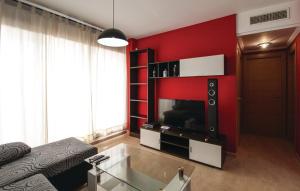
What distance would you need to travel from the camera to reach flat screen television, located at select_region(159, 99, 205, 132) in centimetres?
282

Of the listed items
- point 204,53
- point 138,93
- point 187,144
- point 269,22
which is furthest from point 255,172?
point 138,93

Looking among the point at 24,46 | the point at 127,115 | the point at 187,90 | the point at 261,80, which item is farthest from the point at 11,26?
the point at 261,80

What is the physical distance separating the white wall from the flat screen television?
1.50m

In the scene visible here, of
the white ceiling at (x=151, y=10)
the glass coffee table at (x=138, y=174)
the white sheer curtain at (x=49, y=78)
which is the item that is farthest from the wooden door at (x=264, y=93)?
the white sheer curtain at (x=49, y=78)

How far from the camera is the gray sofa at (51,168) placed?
4.70 feet

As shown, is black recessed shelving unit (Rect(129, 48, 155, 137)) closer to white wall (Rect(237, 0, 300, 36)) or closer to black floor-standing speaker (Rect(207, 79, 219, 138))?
black floor-standing speaker (Rect(207, 79, 219, 138))

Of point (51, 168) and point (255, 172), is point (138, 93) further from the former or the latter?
point (255, 172)

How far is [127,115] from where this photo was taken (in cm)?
421

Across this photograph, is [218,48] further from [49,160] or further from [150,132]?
[49,160]

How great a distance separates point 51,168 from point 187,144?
2092 mm

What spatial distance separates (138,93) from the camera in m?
4.20

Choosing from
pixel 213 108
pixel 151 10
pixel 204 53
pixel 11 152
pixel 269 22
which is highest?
pixel 151 10

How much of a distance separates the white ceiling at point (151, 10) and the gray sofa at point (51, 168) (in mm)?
2184

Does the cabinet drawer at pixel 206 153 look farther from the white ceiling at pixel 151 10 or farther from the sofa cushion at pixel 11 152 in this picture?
the sofa cushion at pixel 11 152
